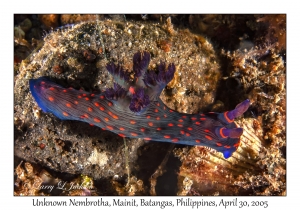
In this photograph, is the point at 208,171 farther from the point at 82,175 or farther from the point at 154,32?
the point at 154,32

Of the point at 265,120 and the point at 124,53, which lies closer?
the point at 124,53

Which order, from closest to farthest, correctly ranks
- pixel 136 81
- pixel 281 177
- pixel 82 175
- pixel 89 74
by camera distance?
1. pixel 136 81
2. pixel 89 74
3. pixel 281 177
4. pixel 82 175

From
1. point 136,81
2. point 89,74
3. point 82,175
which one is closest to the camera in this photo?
point 136,81

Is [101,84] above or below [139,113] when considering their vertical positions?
above

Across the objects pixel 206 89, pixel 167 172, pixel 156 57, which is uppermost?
pixel 156 57

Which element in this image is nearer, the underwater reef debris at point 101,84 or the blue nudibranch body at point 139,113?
the blue nudibranch body at point 139,113

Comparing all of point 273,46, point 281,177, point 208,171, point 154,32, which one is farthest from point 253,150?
point 154,32

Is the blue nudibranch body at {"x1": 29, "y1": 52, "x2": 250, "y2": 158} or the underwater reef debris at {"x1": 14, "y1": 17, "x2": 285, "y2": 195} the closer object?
the blue nudibranch body at {"x1": 29, "y1": 52, "x2": 250, "y2": 158}

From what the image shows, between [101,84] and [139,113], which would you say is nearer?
[139,113]
